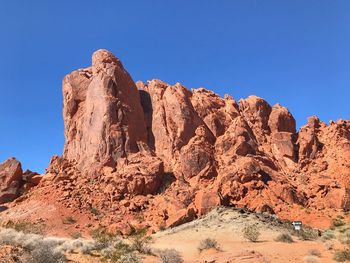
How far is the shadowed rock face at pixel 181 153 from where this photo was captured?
42.1 metres

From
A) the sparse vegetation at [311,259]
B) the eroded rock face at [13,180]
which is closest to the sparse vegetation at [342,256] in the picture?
the sparse vegetation at [311,259]

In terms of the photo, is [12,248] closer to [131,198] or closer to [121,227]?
[121,227]

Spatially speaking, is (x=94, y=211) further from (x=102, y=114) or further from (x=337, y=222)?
(x=337, y=222)

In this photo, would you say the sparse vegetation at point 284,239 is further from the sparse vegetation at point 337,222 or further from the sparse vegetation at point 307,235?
the sparse vegetation at point 337,222

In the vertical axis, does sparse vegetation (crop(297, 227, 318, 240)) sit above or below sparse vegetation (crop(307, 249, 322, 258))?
above

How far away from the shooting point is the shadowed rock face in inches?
1656

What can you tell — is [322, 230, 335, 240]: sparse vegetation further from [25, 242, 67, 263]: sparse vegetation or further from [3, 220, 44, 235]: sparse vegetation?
[25, 242, 67, 263]: sparse vegetation

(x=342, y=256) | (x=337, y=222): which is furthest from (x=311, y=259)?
(x=337, y=222)

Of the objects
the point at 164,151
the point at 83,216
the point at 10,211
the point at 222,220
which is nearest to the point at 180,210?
the point at 222,220

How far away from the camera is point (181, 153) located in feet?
158

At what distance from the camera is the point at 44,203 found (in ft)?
136

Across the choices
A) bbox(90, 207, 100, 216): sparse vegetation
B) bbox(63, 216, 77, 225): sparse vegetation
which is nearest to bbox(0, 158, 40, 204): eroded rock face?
bbox(63, 216, 77, 225): sparse vegetation

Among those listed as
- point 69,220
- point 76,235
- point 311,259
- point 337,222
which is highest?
point 69,220

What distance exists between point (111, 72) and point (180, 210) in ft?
71.2
